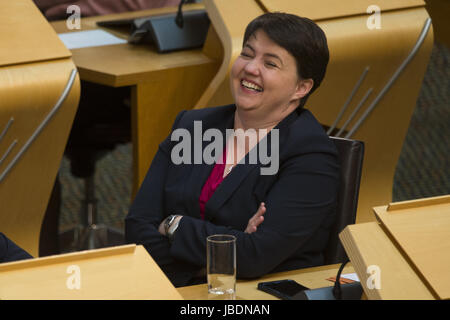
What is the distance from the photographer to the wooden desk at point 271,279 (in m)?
1.69

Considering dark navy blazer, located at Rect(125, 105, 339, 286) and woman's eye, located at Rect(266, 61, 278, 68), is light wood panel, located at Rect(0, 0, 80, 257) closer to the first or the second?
dark navy blazer, located at Rect(125, 105, 339, 286)

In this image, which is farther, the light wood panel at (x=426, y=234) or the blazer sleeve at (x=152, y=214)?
the blazer sleeve at (x=152, y=214)

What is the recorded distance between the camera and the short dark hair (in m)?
2.02

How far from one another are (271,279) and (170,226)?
0.34 meters

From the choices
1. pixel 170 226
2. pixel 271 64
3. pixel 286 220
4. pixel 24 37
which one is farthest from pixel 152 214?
pixel 24 37

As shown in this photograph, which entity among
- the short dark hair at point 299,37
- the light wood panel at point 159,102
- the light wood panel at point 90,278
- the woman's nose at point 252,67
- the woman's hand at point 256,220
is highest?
the short dark hair at point 299,37

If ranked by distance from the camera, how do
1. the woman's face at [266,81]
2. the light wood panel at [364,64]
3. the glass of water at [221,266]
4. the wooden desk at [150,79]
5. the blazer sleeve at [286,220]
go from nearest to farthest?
1. the glass of water at [221,266]
2. the blazer sleeve at [286,220]
3. the woman's face at [266,81]
4. the light wood panel at [364,64]
5. the wooden desk at [150,79]

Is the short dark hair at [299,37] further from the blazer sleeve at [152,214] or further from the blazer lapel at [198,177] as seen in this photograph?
the blazer sleeve at [152,214]

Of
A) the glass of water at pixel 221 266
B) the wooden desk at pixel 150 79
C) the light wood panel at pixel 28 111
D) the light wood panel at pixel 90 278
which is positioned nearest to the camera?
the light wood panel at pixel 90 278

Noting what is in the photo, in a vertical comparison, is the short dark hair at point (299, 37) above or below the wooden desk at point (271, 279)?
above

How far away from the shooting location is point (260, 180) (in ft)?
6.72

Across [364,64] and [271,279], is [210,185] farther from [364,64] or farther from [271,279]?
[364,64]

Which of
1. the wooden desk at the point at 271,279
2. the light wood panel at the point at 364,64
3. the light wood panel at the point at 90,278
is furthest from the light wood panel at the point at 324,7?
the light wood panel at the point at 90,278
